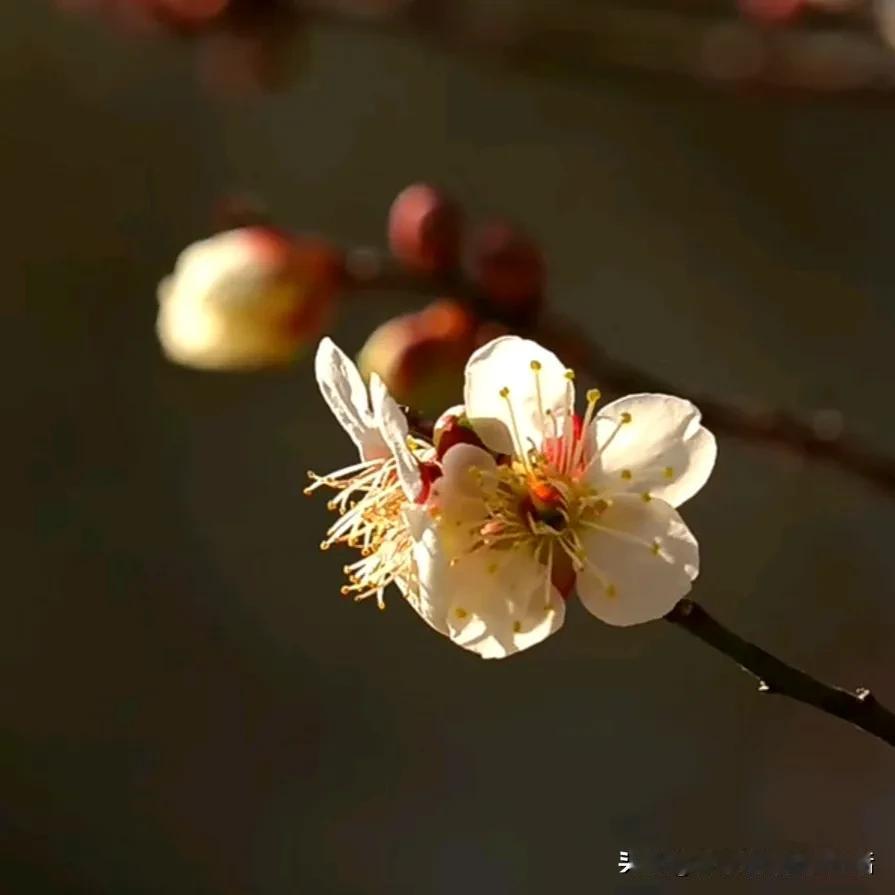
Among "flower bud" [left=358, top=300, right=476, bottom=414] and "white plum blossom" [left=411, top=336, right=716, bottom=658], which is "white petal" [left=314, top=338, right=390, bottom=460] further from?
"flower bud" [left=358, top=300, right=476, bottom=414]

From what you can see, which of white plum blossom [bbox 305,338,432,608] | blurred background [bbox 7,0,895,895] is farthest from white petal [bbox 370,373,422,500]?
blurred background [bbox 7,0,895,895]

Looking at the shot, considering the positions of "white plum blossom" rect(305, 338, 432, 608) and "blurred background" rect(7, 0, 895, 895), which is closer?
"white plum blossom" rect(305, 338, 432, 608)

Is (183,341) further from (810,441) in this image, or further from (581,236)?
(581,236)

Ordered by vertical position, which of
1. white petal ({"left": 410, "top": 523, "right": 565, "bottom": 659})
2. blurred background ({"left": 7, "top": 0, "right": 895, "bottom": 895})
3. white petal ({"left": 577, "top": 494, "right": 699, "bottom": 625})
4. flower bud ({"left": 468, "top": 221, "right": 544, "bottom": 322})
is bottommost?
blurred background ({"left": 7, "top": 0, "right": 895, "bottom": 895})

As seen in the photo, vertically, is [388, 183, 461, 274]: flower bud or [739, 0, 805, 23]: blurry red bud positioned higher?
[739, 0, 805, 23]: blurry red bud

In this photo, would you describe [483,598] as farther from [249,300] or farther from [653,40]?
[653,40]

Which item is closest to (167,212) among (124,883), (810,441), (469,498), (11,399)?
(11,399)

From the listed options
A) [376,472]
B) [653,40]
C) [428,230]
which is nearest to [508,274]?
[428,230]
